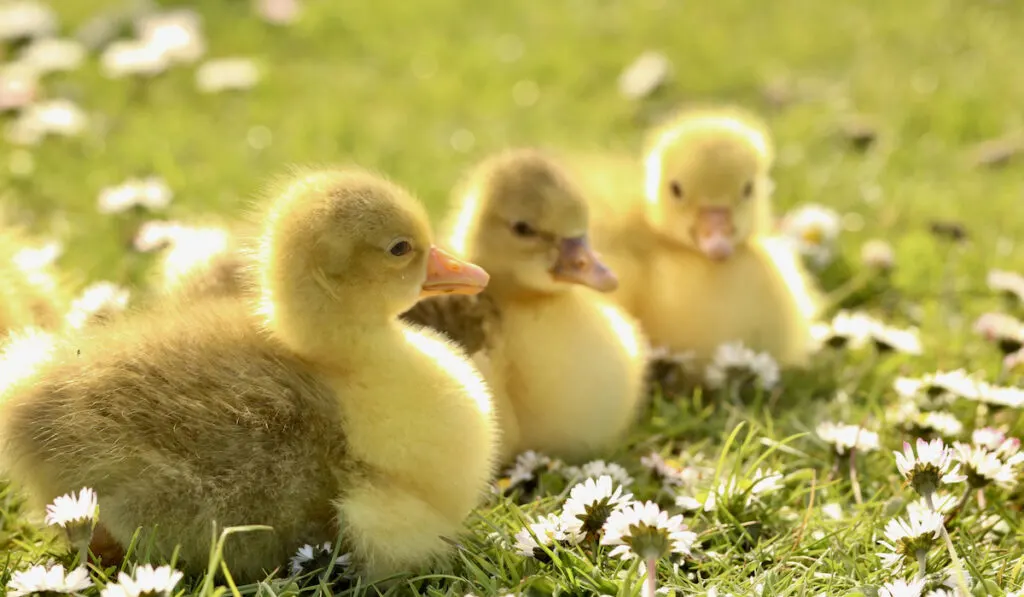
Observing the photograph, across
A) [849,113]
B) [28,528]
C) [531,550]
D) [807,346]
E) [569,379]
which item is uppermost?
[849,113]

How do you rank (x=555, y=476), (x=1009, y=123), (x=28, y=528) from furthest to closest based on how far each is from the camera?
(x=1009, y=123)
(x=555, y=476)
(x=28, y=528)

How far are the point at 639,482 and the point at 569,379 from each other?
0.35m

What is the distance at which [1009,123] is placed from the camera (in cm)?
645

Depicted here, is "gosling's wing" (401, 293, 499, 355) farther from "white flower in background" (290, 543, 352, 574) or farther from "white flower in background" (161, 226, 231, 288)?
"white flower in background" (290, 543, 352, 574)

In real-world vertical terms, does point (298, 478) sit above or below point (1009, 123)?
below

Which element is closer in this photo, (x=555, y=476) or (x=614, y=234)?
(x=555, y=476)

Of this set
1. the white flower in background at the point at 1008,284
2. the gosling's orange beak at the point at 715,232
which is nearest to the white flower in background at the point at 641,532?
the gosling's orange beak at the point at 715,232

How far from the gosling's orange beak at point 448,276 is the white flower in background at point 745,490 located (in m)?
0.82

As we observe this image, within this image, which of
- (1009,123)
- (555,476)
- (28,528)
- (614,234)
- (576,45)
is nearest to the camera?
(28,528)

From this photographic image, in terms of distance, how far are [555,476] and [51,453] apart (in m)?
1.34

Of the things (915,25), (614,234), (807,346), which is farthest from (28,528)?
(915,25)

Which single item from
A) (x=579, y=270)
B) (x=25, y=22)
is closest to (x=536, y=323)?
(x=579, y=270)

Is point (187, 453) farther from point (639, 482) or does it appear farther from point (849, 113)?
point (849, 113)

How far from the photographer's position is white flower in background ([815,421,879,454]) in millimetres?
3373
